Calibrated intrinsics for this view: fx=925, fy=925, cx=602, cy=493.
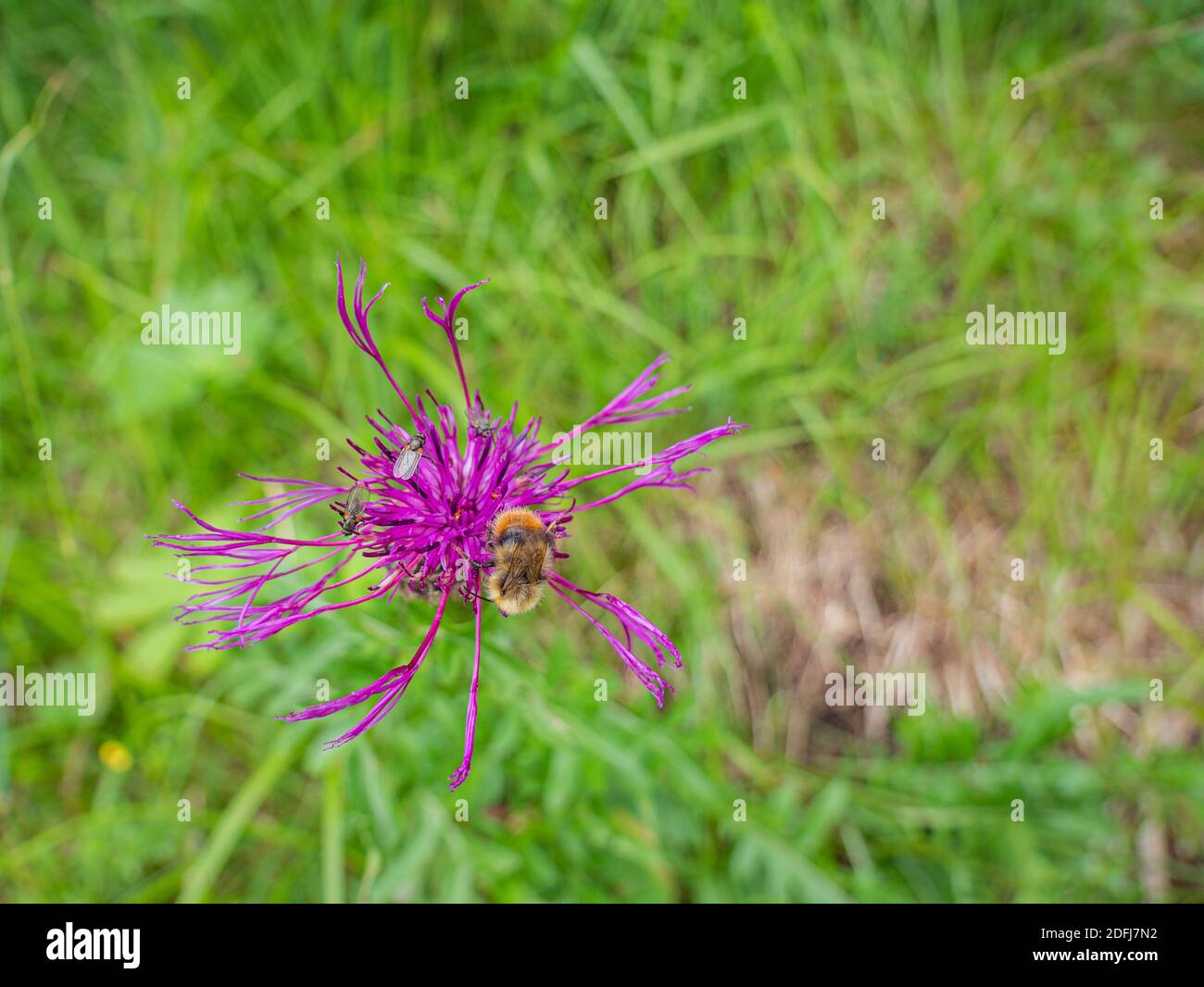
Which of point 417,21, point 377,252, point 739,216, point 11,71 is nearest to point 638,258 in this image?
point 739,216

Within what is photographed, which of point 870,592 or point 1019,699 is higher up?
point 870,592

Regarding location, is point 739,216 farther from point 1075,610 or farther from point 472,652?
point 472,652
